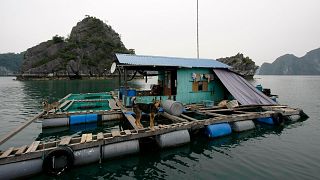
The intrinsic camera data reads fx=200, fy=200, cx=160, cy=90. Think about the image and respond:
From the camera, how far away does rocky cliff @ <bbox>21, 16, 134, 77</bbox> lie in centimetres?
13450

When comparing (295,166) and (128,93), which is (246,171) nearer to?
(295,166)

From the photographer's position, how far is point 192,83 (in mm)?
22203

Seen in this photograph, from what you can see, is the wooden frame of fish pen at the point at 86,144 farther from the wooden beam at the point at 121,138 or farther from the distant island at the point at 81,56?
the distant island at the point at 81,56

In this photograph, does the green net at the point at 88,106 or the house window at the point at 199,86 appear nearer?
the house window at the point at 199,86

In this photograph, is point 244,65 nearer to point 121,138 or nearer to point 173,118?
point 173,118

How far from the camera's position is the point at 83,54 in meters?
148

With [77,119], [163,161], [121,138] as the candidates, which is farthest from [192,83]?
[121,138]

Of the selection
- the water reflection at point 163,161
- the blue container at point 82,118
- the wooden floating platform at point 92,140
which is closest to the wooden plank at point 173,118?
the wooden floating platform at point 92,140

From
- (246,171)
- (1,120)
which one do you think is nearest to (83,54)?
(1,120)

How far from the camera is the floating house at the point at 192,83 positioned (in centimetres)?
2055

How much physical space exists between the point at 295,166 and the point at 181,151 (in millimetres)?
6162

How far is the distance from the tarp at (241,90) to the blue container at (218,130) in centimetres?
635

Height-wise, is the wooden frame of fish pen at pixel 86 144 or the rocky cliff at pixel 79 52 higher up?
the rocky cliff at pixel 79 52

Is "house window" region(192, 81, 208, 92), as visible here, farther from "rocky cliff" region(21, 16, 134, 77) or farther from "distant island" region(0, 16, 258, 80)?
"rocky cliff" region(21, 16, 134, 77)
